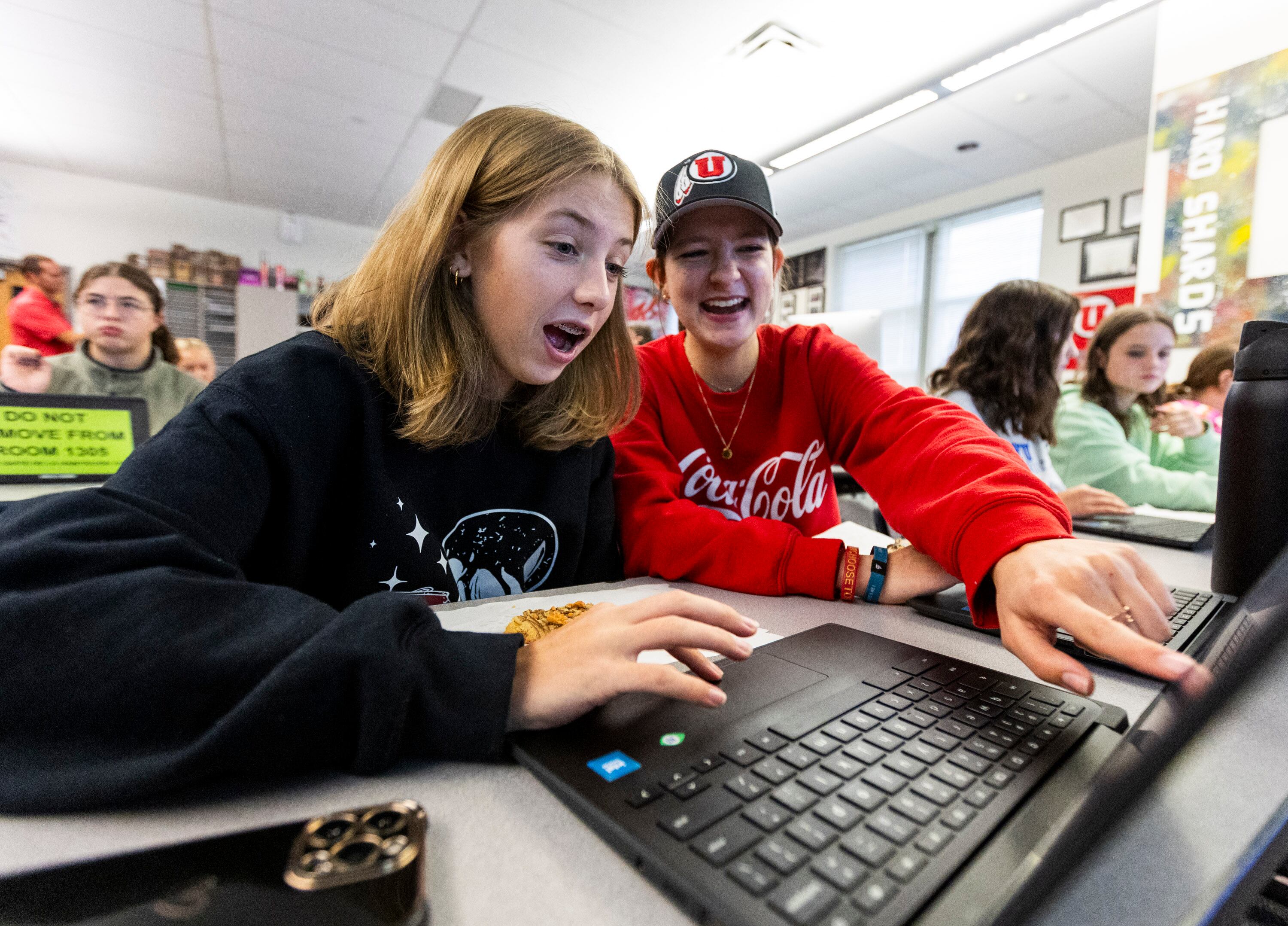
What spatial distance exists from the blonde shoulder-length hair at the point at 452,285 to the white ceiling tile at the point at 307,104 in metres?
3.18

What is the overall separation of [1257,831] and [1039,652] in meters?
0.17

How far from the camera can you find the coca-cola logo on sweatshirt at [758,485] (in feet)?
3.77

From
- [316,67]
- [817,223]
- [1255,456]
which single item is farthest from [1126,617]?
[817,223]

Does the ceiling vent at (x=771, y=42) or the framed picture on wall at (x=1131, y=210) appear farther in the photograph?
the framed picture on wall at (x=1131, y=210)

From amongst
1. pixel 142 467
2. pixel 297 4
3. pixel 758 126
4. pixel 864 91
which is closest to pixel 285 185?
pixel 297 4

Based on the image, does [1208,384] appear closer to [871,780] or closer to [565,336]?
[565,336]

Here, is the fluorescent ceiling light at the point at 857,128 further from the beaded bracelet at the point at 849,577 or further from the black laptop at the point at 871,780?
the black laptop at the point at 871,780

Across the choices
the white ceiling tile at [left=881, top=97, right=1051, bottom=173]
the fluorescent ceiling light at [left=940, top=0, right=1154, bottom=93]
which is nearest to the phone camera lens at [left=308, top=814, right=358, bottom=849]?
the fluorescent ceiling light at [left=940, top=0, right=1154, bottom=93]

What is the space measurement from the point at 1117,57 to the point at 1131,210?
1246 millimetres

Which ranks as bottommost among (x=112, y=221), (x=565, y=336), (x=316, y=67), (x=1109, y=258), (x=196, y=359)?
(x=565, y=336)

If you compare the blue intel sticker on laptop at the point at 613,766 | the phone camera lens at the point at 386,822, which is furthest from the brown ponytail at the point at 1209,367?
the phone camera lens at the point at 386,822

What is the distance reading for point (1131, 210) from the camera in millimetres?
3941

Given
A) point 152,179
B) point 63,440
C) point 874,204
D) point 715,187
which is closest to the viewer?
point 715,187

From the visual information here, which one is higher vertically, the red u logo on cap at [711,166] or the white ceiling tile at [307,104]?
the white ceiling tile at [307,104]
